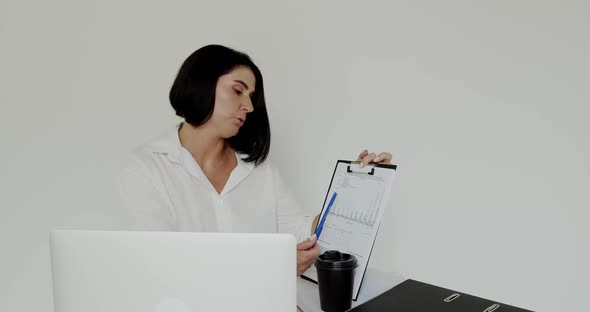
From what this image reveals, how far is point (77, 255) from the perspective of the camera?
0.58 meters

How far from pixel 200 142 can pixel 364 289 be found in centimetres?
80

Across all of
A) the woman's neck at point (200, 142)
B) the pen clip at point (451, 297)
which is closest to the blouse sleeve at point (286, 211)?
the woman's neck at point (200, 142)

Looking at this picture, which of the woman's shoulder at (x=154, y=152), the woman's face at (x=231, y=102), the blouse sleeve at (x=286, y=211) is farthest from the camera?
the blouse sleeve at (x=286, y=211)

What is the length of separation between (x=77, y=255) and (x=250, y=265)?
248 millimetres

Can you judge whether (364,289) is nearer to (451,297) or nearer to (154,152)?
(451,297)

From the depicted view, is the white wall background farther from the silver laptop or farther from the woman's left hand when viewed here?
the silver laptop

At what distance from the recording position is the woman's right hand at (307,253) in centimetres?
112

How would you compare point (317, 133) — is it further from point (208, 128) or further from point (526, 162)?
point (526, 162)

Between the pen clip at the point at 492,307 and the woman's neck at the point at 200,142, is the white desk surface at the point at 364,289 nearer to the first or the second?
the pen clip at the point at 492,307

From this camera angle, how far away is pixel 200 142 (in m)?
1.53

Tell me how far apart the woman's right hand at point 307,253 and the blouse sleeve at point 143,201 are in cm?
45

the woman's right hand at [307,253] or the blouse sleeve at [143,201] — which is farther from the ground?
the blouse sleeve at [143,201]

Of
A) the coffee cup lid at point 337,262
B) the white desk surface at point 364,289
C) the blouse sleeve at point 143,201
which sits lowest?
the white desk surface at point 364,289

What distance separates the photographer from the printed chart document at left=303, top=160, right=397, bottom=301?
102cm
